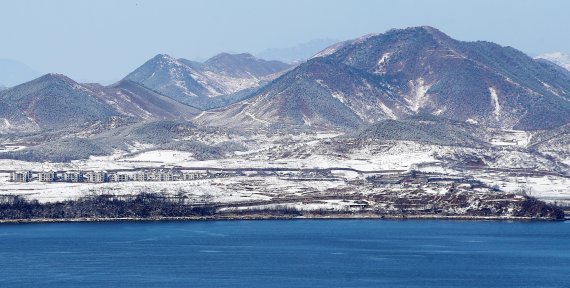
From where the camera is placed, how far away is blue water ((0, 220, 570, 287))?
67062 millimetres

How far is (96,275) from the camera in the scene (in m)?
68.2

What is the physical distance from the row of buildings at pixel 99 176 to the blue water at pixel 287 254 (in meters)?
25.7

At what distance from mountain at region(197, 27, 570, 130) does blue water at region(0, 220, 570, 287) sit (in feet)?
268

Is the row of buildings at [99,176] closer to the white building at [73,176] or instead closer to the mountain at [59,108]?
the white building at [73,176]

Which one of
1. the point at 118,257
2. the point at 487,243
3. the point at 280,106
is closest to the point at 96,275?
the point at 118,257

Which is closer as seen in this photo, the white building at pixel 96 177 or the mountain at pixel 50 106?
the white building at pixel 96 177

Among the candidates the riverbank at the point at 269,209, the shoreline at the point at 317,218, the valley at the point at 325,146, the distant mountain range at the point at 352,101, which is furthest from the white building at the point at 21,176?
the distant mountain range at the point at 352,101

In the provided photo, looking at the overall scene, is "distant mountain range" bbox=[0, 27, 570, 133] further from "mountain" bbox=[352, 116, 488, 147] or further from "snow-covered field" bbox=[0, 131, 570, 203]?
"snow-covered field" bbox=[0, 131, 570, 203]

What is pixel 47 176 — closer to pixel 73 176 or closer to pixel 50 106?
pixel 73 176

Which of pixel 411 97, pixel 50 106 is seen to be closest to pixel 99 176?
pixel 50 106

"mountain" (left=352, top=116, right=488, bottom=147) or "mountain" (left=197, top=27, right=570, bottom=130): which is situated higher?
"mountain" (left=197, top=27, right=570, bottom=130)

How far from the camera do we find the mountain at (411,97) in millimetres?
176875

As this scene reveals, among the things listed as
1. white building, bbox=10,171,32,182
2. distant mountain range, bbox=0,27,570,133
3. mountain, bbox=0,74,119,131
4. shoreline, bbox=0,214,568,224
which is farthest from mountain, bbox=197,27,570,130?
shoreline, bbox=0,214,568,224

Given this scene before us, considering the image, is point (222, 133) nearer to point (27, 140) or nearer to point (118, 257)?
point (27, 140)
